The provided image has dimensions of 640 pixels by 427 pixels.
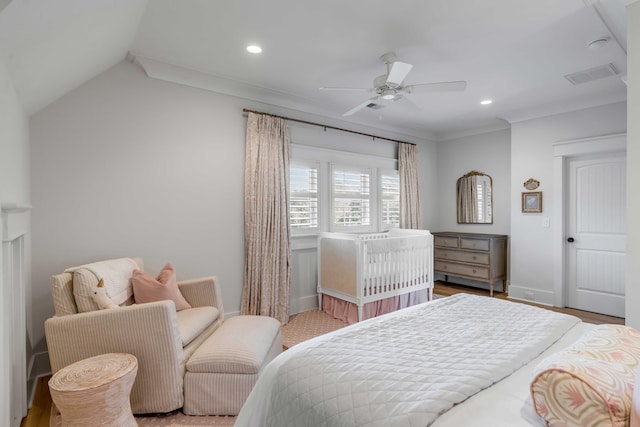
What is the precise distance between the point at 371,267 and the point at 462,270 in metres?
2.08

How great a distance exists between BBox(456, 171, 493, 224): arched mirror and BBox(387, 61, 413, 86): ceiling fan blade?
3075 mm

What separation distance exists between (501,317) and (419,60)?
209 cm

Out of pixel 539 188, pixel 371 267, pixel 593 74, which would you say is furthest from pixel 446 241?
pixel 593 74

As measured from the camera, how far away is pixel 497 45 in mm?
2498

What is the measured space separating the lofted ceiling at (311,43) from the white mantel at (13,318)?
0.75 meters

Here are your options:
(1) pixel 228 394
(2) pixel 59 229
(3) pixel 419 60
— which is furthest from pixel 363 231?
(2) pixel 59 229

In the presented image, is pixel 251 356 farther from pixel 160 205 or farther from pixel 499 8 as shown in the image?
pixel 499 8

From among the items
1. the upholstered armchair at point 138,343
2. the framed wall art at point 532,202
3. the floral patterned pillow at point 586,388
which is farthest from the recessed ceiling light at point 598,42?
the upholstered armchair at point 138,343

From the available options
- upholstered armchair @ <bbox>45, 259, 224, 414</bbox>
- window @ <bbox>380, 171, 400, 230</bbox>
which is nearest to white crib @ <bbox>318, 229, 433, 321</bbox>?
window @ <bbox>380, 171, 400, 230</bbox>

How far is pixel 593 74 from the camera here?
299cm

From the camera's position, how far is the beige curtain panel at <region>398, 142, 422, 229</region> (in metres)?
4.84

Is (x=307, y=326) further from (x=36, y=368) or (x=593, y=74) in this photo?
(x=593, y=74)

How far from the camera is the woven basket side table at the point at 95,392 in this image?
1551mm

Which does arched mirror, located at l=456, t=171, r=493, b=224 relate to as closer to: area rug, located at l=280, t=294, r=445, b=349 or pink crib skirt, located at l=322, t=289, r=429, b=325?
pink crib skirt, located at l=322, t=289, r=429, b=325
